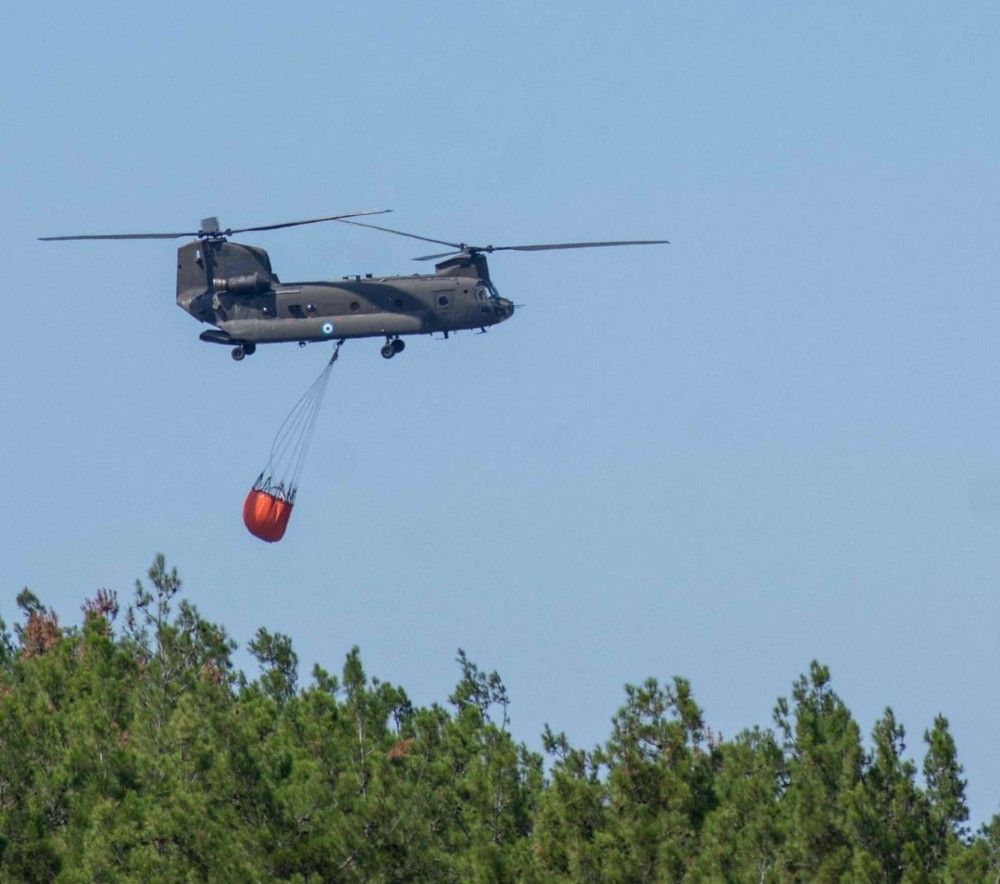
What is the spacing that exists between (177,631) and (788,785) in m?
18.4

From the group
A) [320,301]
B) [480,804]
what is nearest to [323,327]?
[320,301]

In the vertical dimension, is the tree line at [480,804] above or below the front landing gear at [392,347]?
below

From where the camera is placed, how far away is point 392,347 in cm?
5616

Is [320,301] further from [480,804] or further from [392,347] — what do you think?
[480,804]

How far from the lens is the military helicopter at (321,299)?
55719mm

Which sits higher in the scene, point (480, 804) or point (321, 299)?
point (321, 299)

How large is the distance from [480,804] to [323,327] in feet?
41.2

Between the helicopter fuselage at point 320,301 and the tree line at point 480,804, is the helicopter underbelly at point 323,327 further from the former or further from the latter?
the tree line at point 480,804

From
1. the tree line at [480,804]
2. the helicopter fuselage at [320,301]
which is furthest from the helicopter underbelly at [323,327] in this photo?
the tree line at [480,804]

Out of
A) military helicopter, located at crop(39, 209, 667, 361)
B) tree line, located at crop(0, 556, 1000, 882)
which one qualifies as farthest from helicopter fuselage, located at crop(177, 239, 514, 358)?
tree line, located at crop(0, 556, 1000, 882)

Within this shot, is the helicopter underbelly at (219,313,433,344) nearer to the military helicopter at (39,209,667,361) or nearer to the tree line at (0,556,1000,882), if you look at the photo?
the military helicopter at (39,209,667,361)

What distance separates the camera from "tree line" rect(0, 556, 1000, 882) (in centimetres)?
4434

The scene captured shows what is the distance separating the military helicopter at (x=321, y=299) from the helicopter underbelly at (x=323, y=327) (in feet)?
0.06

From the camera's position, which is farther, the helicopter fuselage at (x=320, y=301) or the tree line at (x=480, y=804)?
the helicopter fuselage at (x=320, y=301)
